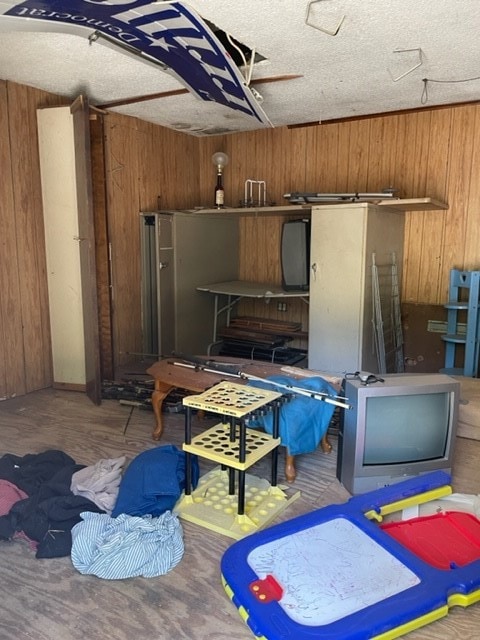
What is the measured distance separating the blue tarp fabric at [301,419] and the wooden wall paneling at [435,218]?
2.17 meters

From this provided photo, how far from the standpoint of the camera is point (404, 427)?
210cm

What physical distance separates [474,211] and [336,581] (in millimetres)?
3197

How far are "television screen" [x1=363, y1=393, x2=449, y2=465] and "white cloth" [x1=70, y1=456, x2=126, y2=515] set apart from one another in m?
1.09

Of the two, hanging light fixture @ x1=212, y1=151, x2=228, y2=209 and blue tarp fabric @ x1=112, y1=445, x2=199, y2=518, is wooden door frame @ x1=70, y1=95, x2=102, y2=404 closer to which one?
blue tarp fabric @ x1=112, y1=445, x2=199, y2=518

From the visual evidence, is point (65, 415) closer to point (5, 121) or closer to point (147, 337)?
point (147, 337)

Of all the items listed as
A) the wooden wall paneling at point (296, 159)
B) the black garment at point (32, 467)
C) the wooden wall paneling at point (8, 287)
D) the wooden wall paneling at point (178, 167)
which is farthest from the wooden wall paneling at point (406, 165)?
the black garment at point (32, 467)

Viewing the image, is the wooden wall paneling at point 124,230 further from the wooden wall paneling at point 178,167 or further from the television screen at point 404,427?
the television screen at point 404,427

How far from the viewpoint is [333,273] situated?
11.5 ft

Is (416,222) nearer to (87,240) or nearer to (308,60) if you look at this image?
(308,60)

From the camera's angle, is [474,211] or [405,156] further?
[405,156]

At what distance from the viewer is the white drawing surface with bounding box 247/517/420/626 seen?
1.46 meters

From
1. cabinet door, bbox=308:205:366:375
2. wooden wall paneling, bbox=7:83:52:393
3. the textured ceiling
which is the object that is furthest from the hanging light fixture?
wooden wall paneling, bbox=7:83:52:393

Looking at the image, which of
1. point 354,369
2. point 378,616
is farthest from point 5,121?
point 378,616

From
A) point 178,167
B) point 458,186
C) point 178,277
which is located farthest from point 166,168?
point 458,186
